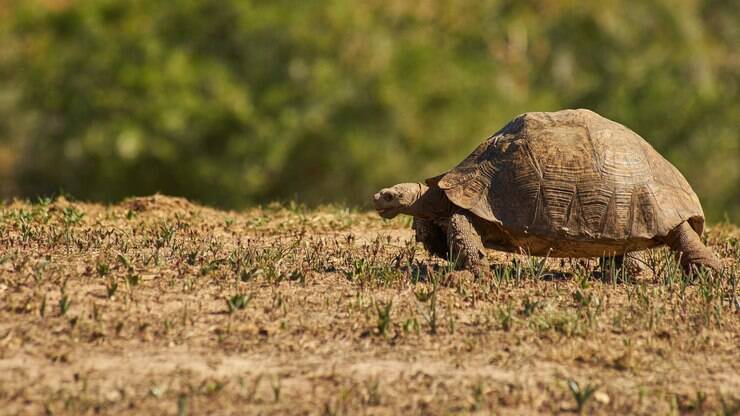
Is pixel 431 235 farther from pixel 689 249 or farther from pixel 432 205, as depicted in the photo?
pixel 689 249

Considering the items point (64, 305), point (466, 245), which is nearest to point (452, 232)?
point (466, 245)

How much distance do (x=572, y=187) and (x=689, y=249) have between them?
0.99m

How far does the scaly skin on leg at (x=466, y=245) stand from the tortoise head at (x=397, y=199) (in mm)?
455

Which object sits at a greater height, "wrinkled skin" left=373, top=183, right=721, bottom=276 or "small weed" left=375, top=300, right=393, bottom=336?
"wrinkled skin" left=373, top=183, right=721, bottom=276

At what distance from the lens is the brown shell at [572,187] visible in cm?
785

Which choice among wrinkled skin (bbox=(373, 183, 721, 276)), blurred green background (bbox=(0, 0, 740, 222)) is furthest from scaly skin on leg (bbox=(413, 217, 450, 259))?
blurred green background (bbox=(0, 0, 740, 222))

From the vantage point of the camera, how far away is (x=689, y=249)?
8062 mm

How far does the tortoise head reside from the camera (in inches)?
328

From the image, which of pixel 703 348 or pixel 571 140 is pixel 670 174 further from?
pixel 703 348

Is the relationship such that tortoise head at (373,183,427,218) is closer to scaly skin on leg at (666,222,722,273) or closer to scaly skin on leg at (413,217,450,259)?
scaly skin on leg at (413,217,450,259)

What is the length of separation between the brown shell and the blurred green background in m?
19.0

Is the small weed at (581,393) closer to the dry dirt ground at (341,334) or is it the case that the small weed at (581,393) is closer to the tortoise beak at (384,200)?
the dry dirt ground at (341,334)

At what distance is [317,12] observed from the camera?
1158 inches

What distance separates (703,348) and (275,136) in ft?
72.1
